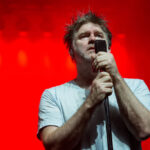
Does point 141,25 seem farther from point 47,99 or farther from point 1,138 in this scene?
point 1,138

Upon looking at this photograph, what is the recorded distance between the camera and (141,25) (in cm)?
209

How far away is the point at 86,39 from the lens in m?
1.36

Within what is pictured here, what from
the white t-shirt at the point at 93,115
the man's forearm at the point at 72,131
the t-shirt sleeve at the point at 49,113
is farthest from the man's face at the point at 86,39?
the man's forearm at the point at 72,131

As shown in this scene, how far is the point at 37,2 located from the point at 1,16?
36 cm

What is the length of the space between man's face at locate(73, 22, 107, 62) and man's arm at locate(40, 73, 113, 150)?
36 cm

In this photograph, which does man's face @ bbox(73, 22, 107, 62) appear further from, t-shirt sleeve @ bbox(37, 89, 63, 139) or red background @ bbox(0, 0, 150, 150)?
red background @ bbox(0, 0, 150, 150)

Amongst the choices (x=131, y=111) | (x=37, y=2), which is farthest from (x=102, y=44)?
(x=37, y=2)

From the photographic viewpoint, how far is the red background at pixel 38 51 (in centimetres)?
188

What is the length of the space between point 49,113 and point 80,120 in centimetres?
22

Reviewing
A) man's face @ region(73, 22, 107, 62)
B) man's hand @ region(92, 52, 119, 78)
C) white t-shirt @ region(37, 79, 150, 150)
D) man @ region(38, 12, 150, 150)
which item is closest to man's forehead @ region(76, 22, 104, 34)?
man's face @ region(73, 22, 107, 62)

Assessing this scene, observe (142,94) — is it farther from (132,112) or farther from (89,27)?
(89,27)

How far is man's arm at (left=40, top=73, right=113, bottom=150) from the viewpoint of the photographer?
94 centimetres

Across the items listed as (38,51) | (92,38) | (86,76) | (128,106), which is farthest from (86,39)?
(38,51)

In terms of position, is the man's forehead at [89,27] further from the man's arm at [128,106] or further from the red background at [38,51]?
the red background at [38,51]
